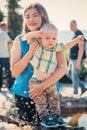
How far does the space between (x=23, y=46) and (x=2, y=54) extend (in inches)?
248

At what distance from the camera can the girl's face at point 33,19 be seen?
339cm

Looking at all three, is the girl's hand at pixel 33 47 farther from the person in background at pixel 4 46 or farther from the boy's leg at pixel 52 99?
the person in background at pixel 4 46

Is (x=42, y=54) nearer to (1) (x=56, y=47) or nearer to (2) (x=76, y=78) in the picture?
(1) (x=56, y=47)

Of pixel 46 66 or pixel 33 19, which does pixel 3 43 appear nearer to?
pixel 33 19

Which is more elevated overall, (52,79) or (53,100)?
(52,79)

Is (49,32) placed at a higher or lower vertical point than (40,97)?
higher

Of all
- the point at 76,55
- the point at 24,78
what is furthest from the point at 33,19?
the point at 76,55

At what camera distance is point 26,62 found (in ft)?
10.5

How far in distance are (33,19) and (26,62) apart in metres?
0.42

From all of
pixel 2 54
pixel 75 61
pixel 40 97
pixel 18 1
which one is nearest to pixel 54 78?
pixel 40 97

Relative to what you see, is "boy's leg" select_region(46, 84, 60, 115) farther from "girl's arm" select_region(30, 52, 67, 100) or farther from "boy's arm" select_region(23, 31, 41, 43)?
"boy's arm" select_region(23, 31, 41, 43)

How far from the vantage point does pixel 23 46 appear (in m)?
3.38

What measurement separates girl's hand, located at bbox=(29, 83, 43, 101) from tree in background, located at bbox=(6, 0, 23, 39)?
106ft

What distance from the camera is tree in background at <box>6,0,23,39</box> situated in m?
35.6
